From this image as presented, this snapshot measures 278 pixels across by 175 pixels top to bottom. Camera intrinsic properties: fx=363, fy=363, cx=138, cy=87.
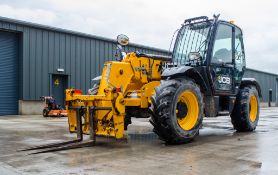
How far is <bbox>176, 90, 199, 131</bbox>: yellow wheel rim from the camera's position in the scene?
25.2ft

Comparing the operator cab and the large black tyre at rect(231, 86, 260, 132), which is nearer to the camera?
the operator cab

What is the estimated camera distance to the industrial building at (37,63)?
64.0 feet

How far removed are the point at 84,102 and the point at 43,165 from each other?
2.42m

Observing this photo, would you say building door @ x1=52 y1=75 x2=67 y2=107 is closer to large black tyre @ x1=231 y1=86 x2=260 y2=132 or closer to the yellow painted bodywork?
the yellow painted bodywork

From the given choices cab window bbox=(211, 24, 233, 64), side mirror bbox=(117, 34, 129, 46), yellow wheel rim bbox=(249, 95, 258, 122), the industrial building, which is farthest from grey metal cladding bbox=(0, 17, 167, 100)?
cab window bbox=(211, 24, 233, 64)

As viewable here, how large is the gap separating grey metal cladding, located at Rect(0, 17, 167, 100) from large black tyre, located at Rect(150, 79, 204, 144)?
13.9 meters

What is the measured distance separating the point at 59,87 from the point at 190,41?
46.4 feet

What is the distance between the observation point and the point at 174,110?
7.20 metres

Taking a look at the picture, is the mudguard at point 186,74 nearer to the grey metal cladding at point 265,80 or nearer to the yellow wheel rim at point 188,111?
the yellow wheel rim at point 188,111

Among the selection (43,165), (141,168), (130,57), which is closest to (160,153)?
(141,168)

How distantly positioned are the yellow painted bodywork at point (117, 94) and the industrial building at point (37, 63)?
40.6 feet

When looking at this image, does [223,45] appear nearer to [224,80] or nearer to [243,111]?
[224,80]

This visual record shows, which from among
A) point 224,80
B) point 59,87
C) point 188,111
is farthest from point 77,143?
point 59,87

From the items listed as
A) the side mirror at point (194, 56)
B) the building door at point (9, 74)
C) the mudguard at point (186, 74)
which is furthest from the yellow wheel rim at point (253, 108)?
the building door at point (9, 74)
